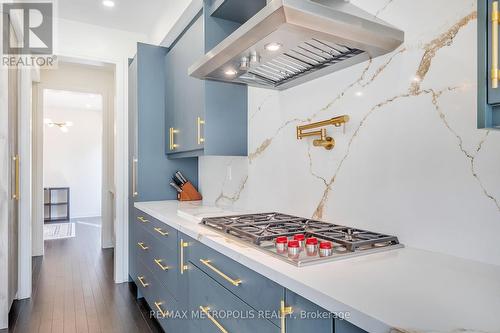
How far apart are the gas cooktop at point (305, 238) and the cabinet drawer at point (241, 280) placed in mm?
104

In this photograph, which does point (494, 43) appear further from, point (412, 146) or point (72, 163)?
point (72, 163)

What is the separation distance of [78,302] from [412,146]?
9.92ft

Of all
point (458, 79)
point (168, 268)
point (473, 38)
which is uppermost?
point (473, 38)

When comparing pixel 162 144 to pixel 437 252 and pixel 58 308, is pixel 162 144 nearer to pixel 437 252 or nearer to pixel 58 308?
pixel 58 308

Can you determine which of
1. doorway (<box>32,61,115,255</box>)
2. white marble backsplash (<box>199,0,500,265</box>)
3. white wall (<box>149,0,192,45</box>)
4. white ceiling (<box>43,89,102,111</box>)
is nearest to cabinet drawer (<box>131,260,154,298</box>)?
white marble backsplash (<box>199,0,500,265</box>)

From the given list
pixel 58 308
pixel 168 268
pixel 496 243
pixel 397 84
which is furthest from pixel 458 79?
pixel 58 308

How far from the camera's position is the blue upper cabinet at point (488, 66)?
0.80 meters

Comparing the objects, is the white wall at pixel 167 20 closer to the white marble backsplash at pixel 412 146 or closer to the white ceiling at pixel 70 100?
the white marble backsplash at pixel 412 146

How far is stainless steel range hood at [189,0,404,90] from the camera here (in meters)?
1.15

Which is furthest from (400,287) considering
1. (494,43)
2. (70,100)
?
(70,100)

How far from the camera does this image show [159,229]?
2295mm

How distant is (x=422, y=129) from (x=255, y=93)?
1324 mm

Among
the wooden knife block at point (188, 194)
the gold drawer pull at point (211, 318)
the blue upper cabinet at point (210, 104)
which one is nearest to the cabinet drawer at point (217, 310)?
the gold drawer pull at point (211, 318)

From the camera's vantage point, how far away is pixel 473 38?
1.10m
